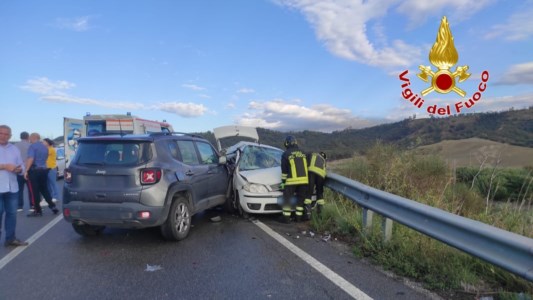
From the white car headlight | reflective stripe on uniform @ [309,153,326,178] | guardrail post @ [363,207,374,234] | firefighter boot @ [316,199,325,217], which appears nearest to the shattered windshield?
the white car headlight

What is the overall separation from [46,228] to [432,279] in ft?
22.7

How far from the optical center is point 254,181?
767 cm

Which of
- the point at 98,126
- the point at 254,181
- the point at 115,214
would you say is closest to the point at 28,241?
the point at 115,214

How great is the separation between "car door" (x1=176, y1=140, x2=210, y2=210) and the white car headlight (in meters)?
0.84

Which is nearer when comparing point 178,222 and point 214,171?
point 178,222

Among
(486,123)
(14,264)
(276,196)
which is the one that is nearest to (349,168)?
(276,196)

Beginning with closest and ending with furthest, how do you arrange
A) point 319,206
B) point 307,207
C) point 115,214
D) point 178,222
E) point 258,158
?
1. point 115,214
2. point 178,222
3. point 307,207
4. point 319,206
5. point 258,158

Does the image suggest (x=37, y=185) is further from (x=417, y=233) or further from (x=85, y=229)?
(x=417, y=233)

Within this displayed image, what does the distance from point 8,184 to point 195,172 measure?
2.97 m

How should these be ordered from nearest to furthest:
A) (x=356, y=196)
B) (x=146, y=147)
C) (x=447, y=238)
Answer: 1. (x=447, y=238)
2. (x=146, y=147)
3. (x=356, y=196)

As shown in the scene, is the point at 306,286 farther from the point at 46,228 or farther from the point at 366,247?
the point at 46,228

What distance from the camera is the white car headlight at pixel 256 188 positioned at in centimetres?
765

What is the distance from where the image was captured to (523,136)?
1740 inches

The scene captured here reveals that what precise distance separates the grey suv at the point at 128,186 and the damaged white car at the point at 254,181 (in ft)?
4.95
